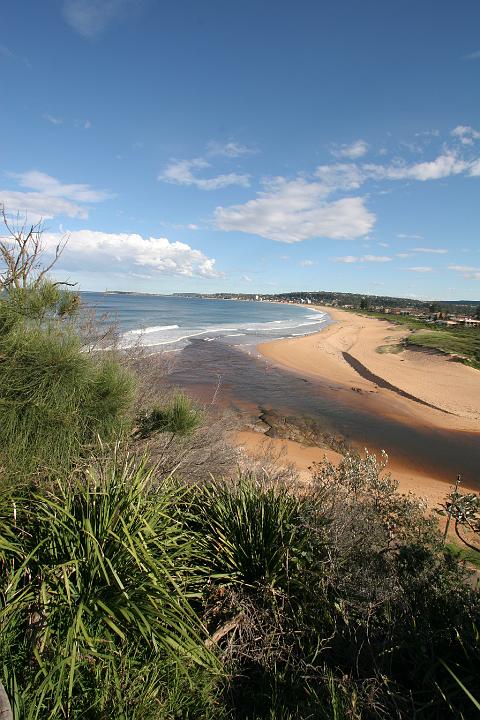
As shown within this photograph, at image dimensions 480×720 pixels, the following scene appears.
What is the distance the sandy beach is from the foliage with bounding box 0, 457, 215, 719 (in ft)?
24.8

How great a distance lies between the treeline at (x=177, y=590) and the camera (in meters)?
2.61

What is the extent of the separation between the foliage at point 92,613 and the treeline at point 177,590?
0.05 ft

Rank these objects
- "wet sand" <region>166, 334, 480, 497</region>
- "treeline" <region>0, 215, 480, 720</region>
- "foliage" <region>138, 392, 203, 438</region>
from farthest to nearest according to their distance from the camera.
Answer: "wet sand" <region>166, 334, 480, 497</region> < "foliage" <region>138, 392, 203, 438</region> < "treeline" <region>0, 215, 480, 720</region>

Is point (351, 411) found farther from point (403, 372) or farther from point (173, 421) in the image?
point (173, 421)

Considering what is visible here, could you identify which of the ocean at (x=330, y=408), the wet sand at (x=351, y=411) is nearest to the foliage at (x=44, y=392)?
the wet sand at (x=351, y=411)

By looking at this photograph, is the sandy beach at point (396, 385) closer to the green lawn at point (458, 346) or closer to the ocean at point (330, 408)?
the ocean at point (330, 408)

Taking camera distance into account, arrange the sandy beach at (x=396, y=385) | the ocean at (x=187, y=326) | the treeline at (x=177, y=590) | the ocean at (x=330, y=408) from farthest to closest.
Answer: the ocean at (x=187, y=326) → the ocean at (x=330, y=408) → the sandy beach at (x=396, y=385) → the treeline at (x=177, y=590)

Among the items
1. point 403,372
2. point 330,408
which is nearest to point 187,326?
point 403,372

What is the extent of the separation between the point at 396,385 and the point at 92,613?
24.2m

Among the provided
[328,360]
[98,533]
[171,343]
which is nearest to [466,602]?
[98,533]

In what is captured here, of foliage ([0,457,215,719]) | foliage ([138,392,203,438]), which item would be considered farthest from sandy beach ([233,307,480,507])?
foliage ([0,457,215,719])

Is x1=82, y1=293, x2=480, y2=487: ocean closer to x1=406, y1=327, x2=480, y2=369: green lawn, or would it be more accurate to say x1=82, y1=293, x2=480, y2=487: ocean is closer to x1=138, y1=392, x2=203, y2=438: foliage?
x1=138, y1=392, x2=203, y2=438: foliage

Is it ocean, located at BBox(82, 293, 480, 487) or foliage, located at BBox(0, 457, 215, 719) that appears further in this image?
ocean, located at BBox(82, 293, 480, 487)

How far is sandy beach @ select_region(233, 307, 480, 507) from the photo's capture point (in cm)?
1216
